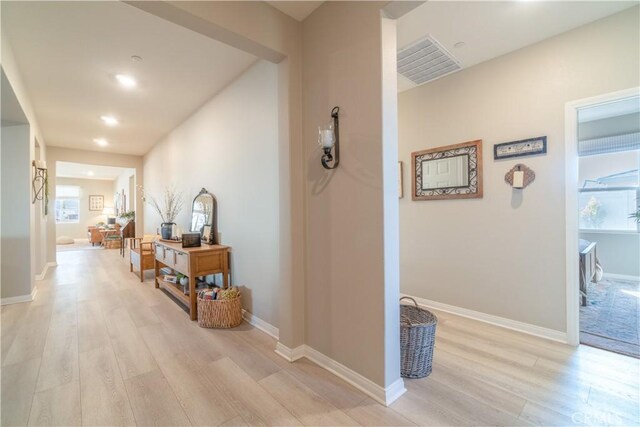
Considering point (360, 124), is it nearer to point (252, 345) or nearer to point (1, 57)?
point (252, 345)

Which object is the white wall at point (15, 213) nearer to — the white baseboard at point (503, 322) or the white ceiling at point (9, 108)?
the white ceiling at point (9, 108)

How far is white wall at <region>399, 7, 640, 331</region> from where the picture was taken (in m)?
2.16

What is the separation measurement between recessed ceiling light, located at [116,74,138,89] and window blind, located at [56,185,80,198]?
10.0 meters

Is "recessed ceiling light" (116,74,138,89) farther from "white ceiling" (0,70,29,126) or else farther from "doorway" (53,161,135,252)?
"doorway" (53,161,135,252)

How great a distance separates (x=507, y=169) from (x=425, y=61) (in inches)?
51.5

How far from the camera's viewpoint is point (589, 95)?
2.14 metres

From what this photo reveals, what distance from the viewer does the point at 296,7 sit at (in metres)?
1.95

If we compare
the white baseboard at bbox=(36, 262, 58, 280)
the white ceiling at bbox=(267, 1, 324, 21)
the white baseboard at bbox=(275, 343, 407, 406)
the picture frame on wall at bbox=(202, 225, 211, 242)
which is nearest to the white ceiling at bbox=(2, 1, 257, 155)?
the white ceiling at bbox=(267, 1, 324, 21)

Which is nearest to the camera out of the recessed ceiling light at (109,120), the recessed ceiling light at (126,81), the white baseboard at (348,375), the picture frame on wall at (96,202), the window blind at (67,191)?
the white baseboard at (348,375)

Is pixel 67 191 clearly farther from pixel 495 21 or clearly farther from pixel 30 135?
pixel 495 21

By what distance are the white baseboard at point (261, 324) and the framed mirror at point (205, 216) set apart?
1.08 metres

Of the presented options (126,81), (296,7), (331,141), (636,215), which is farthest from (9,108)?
(636,215)

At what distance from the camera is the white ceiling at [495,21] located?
77.1 inches

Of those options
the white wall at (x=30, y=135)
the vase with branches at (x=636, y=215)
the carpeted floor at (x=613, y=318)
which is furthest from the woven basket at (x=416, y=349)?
the vase with branches at (x=636, y=215)
